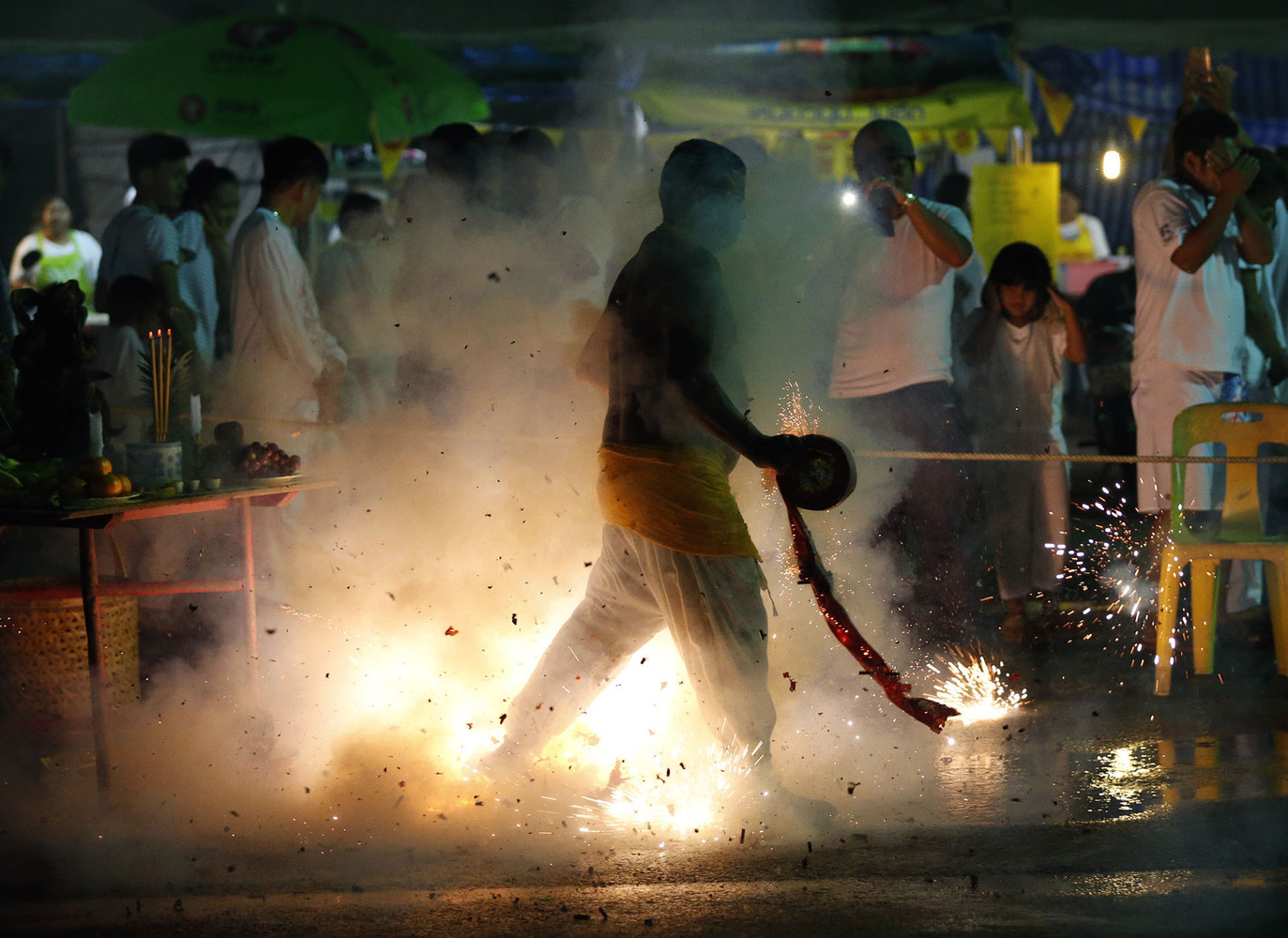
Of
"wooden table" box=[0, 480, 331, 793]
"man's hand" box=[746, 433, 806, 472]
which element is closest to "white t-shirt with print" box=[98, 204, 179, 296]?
"wooden table" box=[0, 480, 331, 793]

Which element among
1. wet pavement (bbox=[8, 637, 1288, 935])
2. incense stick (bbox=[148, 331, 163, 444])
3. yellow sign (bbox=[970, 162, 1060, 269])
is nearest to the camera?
wet pavement (bbox=[8, 637, 1288, 935])

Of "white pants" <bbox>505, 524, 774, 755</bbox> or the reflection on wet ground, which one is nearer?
the reflection on wet ground

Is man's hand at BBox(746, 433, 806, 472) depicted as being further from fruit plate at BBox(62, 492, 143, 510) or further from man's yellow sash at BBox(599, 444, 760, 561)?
fruit plate at BBox(62, 492, 143, 510)

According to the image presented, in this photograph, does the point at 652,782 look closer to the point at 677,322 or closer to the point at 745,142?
the point at 677,322

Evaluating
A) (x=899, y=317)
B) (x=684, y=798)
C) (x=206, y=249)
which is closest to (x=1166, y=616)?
(x=899, y=317)

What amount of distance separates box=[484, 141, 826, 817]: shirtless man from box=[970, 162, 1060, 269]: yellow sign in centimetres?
471

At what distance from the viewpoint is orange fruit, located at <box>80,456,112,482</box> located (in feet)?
13.0

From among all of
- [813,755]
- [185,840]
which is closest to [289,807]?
[185,840]

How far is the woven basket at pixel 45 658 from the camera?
452 cm

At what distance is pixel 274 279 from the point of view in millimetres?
5461

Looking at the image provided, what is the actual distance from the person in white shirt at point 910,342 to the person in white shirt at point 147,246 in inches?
120

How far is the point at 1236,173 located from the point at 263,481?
13.3 feet

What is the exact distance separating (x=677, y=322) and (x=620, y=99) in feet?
18.2

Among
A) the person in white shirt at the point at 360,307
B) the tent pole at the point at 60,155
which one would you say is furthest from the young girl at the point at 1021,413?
the tent pole at the point at 60,155
